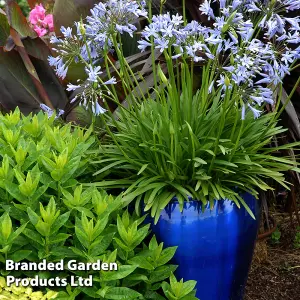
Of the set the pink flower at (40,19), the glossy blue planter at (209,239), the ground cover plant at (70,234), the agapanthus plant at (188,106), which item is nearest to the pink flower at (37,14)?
the pink flower at (40,19)

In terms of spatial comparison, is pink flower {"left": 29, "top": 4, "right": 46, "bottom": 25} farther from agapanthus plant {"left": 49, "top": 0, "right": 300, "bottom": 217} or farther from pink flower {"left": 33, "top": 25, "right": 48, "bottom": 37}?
agapanthus plant {"left": 49, "top": 0, "right": 300, "bottom": 217}

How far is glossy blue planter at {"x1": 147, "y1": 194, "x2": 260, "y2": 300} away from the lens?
1.99m

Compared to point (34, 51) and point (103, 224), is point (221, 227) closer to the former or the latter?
point (103, 224)

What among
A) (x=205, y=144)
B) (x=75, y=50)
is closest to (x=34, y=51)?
(x=75, y=50)

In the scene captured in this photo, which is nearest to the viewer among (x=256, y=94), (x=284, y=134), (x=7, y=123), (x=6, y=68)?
(x=256, y=94)

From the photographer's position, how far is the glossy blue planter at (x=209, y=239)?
1.99 meters

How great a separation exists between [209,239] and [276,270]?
0.97 meters

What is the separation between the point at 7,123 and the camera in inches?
92.7

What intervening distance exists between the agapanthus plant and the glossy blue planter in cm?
5

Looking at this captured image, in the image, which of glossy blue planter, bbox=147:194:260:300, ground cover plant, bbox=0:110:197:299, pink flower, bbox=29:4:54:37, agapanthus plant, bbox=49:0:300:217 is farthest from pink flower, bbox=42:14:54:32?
glossy blue planter, bbox=147:194:260:300

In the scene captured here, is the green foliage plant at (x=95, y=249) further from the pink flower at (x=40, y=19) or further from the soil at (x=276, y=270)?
the pink flower at (x=40, y=19)

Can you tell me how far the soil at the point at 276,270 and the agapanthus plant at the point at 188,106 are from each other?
710mm

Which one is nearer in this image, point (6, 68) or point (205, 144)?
point (205, 144)

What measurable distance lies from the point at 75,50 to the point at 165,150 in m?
0.47
